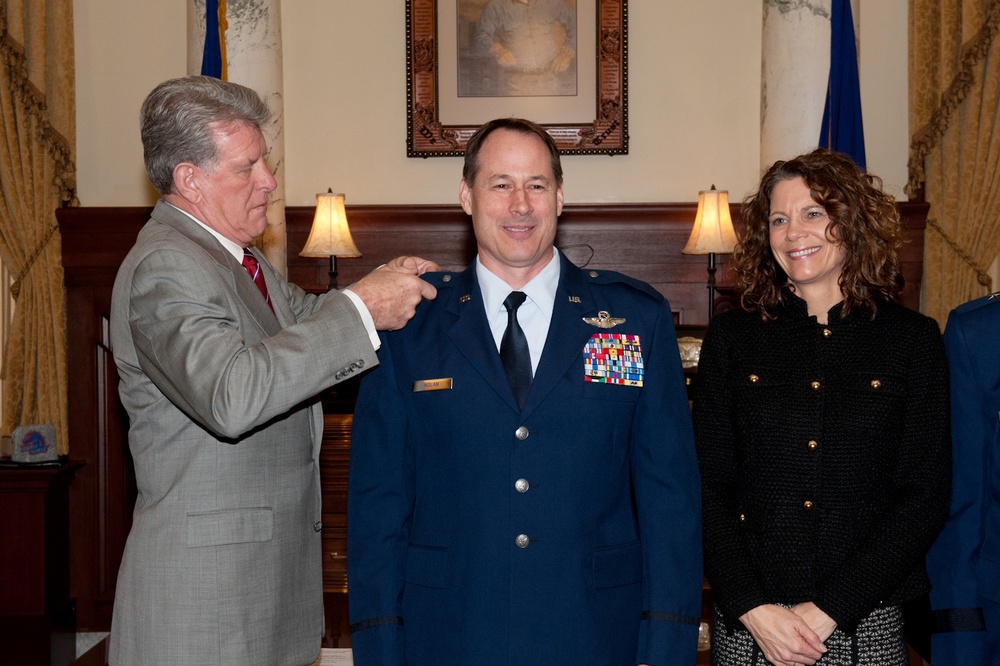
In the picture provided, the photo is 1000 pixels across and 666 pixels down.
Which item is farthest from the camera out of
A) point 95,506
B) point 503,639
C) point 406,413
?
point 95,506

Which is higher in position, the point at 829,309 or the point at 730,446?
the point at 829,309

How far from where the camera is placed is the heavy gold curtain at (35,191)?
5586 mm

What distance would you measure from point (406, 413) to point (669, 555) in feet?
2.08

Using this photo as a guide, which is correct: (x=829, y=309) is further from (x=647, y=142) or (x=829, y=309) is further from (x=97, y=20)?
(x=97, y=20)

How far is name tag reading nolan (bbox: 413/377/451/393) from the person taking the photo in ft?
7.11

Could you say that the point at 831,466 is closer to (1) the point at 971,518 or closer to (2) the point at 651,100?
(1) the point at 971,518

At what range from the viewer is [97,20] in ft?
20.2

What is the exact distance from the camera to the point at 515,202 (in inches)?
87.1


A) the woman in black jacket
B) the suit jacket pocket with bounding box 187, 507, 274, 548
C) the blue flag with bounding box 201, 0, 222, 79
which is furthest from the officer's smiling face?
the blue flag with bounding box 201, 0, 222, 79

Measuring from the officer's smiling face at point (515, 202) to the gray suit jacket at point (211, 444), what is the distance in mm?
358

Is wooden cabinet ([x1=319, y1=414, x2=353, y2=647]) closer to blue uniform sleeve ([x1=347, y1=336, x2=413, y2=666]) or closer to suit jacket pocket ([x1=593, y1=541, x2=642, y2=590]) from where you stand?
blue uniform sleeve ([x1=347, y1=336, x2=413, y2=666])

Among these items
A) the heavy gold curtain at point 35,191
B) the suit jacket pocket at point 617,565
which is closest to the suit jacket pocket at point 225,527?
the suit jacket pocket at point 617,565

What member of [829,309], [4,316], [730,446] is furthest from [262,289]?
[4,316]

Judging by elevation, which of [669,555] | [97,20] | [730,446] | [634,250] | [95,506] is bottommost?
[95,506]
